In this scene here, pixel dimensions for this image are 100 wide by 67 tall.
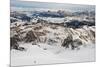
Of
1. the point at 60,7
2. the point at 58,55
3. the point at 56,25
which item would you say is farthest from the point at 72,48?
the point at 60,7

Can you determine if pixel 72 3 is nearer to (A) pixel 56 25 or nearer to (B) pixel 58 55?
(A) pixel 56 25

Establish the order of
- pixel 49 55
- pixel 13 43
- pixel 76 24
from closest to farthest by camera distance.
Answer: pixel 13 43 → pixel 49 55 → pixel 76 24

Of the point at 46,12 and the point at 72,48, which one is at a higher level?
the point at 46,12

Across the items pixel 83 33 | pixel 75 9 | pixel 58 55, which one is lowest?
pixel 58 55

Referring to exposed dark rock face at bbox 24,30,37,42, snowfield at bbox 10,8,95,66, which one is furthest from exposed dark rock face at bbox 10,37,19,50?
exposed dark rock face at bbox 24,30,37,42

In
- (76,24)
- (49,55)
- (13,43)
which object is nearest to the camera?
(13,43)

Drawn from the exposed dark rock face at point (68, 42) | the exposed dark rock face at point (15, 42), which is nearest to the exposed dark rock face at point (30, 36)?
the exposed dark rock face at point (15, 42)

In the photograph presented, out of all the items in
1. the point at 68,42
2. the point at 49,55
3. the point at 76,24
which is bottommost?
the point at 49,55

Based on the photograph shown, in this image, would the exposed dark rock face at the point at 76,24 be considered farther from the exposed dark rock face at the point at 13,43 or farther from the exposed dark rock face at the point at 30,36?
the exposed dark rock face at the point at 13,43

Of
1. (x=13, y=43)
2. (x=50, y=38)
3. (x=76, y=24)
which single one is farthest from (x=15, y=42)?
(x=76, y=24)

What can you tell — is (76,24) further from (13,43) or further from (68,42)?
(13,43)
